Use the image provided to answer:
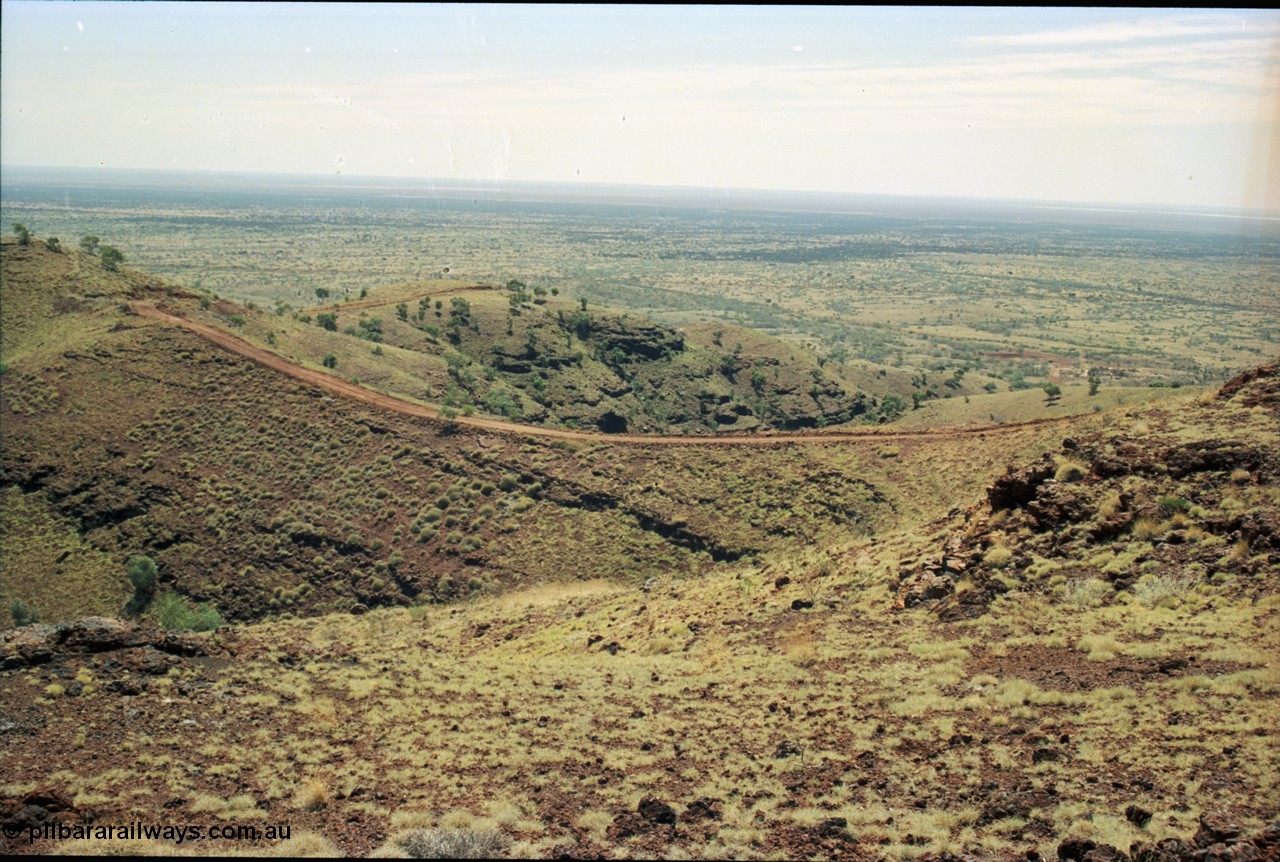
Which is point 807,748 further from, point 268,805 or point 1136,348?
point 1136,348

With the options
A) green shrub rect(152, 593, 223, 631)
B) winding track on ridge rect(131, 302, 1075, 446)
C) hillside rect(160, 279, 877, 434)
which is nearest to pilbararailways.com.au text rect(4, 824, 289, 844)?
green shrub rect(152, 593, 223, 631)

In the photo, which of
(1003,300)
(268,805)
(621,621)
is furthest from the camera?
(1003,300)

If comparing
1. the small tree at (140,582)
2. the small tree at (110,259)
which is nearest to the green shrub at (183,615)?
the small tree at (140,582)

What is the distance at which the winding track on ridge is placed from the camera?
3091 cm

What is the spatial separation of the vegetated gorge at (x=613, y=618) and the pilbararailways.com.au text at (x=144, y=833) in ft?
0.32

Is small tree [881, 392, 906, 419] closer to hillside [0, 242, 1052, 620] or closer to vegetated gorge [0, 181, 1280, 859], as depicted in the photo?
vegetated gorge [0, 181, 1280, 859]

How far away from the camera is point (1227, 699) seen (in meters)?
9.36

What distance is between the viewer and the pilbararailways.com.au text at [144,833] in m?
8.01

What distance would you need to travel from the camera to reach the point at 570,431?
33.6 metres

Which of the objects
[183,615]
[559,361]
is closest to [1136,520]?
Answer: [183,615]

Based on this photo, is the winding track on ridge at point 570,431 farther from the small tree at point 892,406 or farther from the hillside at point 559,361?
the small tree at point 892,406

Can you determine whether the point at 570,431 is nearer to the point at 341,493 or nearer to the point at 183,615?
the point at 341,493

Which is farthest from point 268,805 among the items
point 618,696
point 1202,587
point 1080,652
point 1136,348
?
point 1136,348

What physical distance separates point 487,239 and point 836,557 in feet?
566
